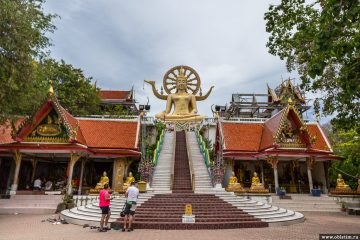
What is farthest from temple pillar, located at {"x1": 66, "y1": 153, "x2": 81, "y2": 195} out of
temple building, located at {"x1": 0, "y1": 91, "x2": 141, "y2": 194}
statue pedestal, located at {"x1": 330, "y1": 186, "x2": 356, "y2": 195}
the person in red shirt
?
statue pedestal, located at {"x1": 330, "y1": 186, "x2": 356, "y2": 195}

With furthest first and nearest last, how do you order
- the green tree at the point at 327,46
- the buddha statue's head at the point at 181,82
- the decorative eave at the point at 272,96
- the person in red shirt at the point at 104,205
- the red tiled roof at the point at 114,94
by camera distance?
the red tiled roof at the point at 114,94
the decorative eave at the point at 272,96
the buddha statue's head at the point at 181,82
the person in red shirt at the point at 104,205
the green tree at the point at 327,46

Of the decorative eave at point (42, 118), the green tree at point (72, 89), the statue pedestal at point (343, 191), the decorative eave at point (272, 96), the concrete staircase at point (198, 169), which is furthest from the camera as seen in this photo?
the decorative eave at point (272, 96)

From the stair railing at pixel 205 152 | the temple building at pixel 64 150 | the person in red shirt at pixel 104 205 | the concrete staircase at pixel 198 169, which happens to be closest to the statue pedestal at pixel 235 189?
the concrete staircase at pixel 198 169

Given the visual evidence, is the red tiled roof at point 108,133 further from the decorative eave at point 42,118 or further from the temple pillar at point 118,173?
the decorative eave at point 42,118

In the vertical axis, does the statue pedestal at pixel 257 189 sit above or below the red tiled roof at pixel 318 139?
below

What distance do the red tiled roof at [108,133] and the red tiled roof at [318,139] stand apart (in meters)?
11.9

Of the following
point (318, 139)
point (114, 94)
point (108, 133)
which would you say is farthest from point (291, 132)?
point (114, 94)

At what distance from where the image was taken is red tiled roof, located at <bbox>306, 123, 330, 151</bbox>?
19219 millimetres

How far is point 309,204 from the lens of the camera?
15023 mm

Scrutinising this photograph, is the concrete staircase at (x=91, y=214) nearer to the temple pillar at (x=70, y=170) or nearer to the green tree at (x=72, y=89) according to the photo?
the temple pillar at (x=70, y=170)

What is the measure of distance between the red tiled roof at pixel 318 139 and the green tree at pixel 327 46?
950 cm

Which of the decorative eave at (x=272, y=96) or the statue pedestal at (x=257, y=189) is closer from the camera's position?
the statue pedestal at (x=257, y=189)

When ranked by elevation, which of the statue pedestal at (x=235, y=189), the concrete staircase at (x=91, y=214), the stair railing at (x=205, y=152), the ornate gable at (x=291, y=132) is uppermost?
the ornate gable at (x=291, y=132)

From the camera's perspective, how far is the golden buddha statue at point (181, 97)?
31.4 meters
